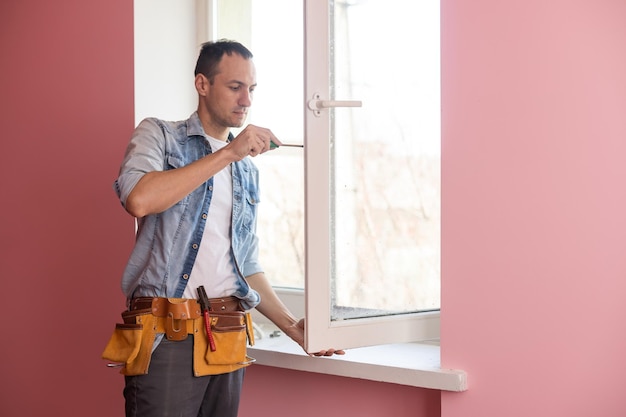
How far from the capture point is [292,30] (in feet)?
9.04

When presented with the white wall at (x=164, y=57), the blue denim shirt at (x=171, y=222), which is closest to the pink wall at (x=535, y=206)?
the blue denim shirt at (x=171, y=222)

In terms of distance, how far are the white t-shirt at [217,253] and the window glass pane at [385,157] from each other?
274 mm

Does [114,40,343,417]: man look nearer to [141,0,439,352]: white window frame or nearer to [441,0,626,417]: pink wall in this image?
[141,0,439,352]: white window frame

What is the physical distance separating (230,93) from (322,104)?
10.0 inches

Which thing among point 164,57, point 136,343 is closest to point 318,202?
point 136,343

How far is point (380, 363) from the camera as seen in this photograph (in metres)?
2.22

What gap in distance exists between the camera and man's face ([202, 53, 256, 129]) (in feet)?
7.17

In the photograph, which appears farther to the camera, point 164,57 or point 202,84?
point 164,57

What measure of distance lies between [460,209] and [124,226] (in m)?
1.24

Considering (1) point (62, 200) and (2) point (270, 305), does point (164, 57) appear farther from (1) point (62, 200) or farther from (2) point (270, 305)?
(2) point (270, 305)

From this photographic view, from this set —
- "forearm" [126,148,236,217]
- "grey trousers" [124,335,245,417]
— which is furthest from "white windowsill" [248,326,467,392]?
"forearm" [126,148,236,217]

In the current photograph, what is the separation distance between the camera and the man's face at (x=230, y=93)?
2.19m

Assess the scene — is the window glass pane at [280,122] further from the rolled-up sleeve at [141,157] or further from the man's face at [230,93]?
the rolled-up sleeve at [141,157]

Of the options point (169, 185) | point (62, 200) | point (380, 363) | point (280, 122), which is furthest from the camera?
point (62, 200)
